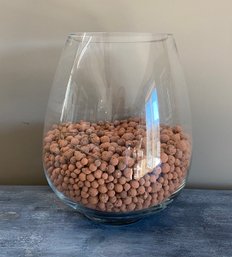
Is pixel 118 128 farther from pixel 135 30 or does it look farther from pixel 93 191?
pixel 135 30

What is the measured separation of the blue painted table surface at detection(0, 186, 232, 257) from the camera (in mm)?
562

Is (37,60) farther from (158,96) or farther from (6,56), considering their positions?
(158,96)

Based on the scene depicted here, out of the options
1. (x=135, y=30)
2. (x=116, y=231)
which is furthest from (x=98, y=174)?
→ (x=135, y=30)

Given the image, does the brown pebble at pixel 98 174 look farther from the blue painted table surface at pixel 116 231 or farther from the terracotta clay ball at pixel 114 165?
the blue painted table surface at pixel 116 231

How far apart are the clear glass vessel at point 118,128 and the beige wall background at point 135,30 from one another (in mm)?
139

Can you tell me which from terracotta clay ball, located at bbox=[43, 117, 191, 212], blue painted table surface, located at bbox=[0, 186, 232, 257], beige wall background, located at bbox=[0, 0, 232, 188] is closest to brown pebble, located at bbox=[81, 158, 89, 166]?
terracotta clay ball, located at bbox=[43, 117, 191, 212]

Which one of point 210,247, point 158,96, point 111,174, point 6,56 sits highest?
point 6,56

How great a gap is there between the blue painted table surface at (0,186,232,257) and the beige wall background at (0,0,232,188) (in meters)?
0.12

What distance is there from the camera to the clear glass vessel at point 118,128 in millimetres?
567

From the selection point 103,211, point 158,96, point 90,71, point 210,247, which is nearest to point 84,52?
point 90,71

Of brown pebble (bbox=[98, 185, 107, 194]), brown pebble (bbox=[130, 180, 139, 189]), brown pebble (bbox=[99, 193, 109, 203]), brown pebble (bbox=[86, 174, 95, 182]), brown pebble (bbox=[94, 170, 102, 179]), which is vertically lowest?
brown pebble (bbox=[99, 193, 109, 203])

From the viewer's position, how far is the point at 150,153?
0.58m

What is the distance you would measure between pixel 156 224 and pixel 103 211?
105mm

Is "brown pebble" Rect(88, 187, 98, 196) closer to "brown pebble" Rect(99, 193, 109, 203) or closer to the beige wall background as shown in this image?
"brown pebble" Rect(99, 193, 109, 203)
